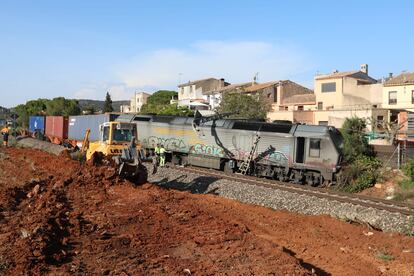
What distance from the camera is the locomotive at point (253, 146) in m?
23.4

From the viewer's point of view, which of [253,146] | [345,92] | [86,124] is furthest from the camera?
[345,92]

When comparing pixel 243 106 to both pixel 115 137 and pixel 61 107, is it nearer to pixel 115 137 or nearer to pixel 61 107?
pixel 115 137

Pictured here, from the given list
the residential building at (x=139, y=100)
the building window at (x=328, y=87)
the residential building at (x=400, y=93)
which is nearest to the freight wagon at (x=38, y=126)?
the building window at (x=328, y=87)

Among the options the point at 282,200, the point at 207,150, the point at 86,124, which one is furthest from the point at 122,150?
the point at 86,124

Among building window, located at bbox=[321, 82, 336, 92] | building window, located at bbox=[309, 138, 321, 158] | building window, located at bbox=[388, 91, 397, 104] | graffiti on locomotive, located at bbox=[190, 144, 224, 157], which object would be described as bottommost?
graffiti on locomotive, located at bbox=[190, 144, 224, 157]

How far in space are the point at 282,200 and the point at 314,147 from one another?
679cm

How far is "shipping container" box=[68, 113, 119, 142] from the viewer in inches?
1368

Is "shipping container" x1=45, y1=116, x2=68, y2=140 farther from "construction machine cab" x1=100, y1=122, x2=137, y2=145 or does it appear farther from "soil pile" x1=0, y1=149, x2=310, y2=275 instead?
"soil pile" x1=0, y1=149, x2=310, y2=275

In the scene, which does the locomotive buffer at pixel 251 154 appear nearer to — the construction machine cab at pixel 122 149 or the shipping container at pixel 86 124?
the construction machine cab at pixel 122 149

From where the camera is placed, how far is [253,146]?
25453mm

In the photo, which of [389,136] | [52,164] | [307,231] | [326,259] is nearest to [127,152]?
[52,164]

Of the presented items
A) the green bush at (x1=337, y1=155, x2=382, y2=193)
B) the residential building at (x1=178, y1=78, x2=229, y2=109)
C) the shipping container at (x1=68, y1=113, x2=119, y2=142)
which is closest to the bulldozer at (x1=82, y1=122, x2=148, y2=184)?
the green bush at (x1=337, y1=155, x2=382, y2=193)

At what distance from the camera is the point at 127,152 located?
60.6 feet

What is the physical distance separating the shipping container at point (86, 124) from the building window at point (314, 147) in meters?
15.9
